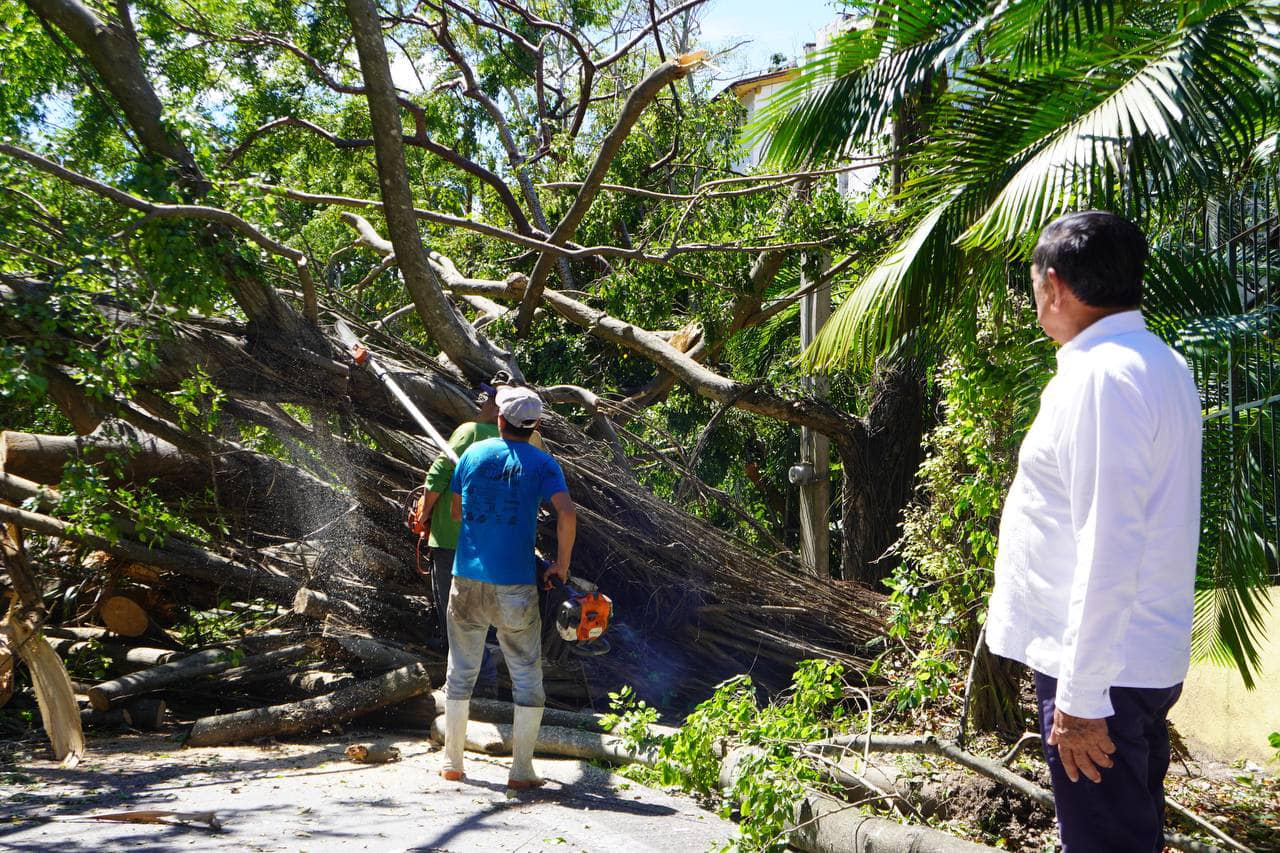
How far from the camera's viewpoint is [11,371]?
17.3ft

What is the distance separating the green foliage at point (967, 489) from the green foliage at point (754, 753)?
0.44 m

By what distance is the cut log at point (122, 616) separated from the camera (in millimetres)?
7746

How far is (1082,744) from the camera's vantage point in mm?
2418

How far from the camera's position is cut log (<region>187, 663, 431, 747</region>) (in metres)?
6.46

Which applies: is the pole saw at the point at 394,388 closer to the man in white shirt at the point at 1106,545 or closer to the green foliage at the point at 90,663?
the green foliage at the point at 90,663

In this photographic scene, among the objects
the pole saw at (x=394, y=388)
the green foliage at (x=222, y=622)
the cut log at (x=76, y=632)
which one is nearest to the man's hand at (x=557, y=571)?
the pole saw at (x=394, y=388)

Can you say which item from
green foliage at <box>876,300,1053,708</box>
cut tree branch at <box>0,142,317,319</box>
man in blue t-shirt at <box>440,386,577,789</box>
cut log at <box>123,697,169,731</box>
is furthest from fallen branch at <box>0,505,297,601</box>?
green foliage at <box>876,300,1053,708</box>

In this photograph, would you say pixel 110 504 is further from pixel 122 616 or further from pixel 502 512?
pixel 502 512

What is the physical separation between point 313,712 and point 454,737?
57.1 inches

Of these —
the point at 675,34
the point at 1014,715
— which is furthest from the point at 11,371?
the point at 675,34

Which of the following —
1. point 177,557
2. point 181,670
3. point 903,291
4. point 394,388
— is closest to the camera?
point 903,291

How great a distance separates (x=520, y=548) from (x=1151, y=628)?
11.5 feet

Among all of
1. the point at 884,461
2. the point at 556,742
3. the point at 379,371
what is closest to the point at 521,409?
the point at 556,742

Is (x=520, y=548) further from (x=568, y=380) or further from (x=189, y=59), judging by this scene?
(x=189, y=59)
